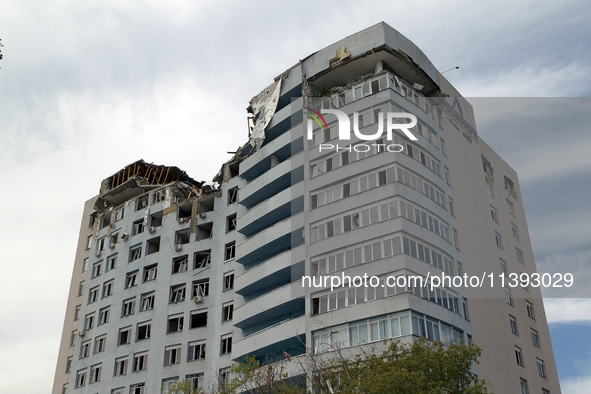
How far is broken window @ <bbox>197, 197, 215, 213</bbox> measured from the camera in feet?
169

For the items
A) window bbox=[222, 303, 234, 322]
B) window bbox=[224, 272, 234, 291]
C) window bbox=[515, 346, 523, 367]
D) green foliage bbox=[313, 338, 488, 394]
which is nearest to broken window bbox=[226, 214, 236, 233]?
window bbox=[224, 272, 234, 291]

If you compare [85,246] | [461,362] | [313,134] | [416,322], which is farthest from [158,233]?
[461,362]

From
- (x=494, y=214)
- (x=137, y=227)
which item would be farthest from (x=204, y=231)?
(x=494, y=214)

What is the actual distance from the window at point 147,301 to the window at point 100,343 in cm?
440

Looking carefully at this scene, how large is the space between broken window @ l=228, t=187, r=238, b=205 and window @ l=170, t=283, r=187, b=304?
7.68 m

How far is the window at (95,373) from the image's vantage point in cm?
4834

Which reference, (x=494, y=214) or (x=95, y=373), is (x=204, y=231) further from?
(x=494, y=214)

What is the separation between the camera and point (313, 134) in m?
42.4

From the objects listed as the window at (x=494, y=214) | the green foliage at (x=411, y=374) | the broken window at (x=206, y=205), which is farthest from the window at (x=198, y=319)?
the window at (x=494, y=214)

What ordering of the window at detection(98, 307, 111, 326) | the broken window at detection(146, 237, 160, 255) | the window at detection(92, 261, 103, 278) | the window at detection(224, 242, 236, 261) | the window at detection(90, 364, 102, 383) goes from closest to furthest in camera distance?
1. the window at detection(224, 242, 236, 261)
2. the window at detection(90, 364, 102, 383)
3. the window at detection(98, 307, 111, 326)
4. the broken window at detection(146, 237, 160, 255)
5. the window at detection(92, 261, 103, 278)

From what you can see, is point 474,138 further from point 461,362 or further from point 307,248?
point 461,362

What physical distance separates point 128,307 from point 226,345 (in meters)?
11.1

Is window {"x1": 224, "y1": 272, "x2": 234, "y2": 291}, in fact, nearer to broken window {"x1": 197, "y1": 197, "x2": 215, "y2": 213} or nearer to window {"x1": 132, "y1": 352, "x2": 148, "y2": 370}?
broken window {"x1": 197, "y1": 197, "x2": 215, "y2": 213}

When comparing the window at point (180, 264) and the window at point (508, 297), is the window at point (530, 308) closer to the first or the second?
the window at point (508, 297)
